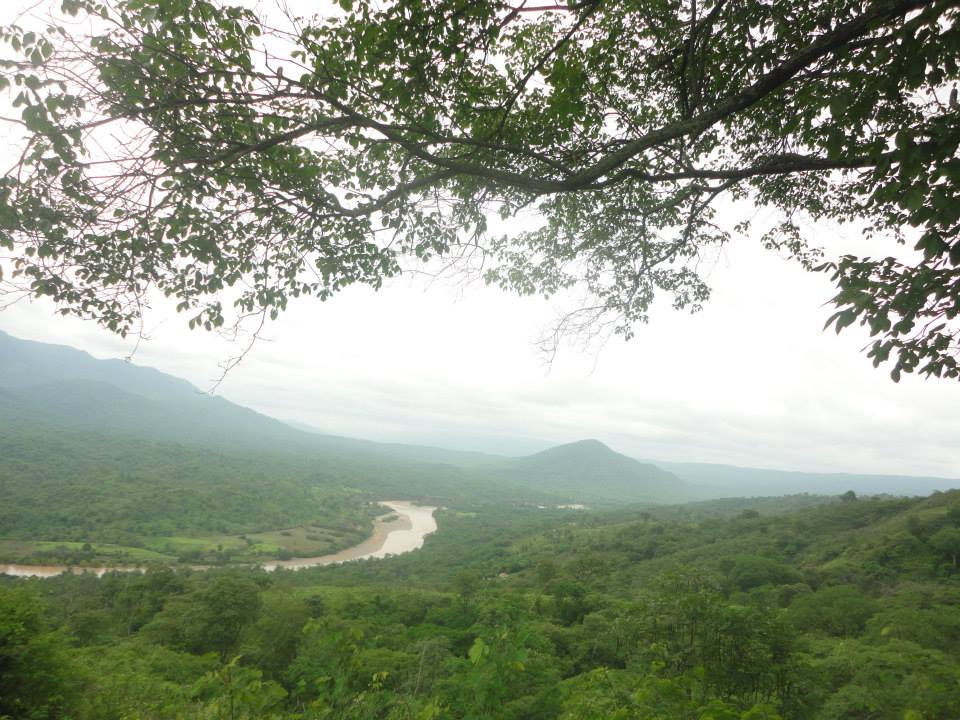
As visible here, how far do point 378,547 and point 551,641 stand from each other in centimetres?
6373

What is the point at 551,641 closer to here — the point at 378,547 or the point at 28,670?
the point at 28,670

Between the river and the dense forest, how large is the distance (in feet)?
34.5

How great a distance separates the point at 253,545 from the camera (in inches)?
2505

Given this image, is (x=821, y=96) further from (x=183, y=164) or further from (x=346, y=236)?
(x=183, y=164)

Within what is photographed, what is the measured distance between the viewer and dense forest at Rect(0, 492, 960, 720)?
3.89 metres

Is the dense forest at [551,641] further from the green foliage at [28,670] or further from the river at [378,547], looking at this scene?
the river at [378,547]

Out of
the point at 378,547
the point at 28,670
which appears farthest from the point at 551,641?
the point at 378,547

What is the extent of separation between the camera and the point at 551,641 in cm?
1252

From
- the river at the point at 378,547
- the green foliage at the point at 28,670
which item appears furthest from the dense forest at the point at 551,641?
the river at the point at 378,547

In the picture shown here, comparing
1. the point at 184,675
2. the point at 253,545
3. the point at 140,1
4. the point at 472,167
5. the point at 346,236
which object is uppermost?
the point at 140,1

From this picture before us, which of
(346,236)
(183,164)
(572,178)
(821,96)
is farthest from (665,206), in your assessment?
(183,164)

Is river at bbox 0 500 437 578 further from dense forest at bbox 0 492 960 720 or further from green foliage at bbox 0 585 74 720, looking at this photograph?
green foliage at bbox 0 585 74 720

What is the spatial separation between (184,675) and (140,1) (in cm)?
1512

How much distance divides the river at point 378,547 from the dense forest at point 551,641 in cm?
1052
